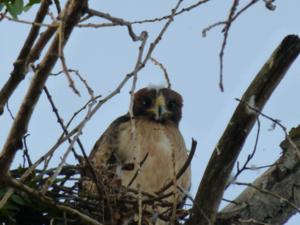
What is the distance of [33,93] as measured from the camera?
10.7 ft

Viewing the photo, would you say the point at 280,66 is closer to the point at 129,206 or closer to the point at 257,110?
the point at 257,110

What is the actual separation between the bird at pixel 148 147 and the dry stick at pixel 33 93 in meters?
2.24

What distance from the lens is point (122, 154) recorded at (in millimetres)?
6211

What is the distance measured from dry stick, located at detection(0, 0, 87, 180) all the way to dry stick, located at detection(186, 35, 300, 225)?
1.05 metres

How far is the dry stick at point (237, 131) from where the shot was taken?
3.72 metres

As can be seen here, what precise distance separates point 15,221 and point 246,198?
4.94ft

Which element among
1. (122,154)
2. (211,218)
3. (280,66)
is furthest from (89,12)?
(122,154)

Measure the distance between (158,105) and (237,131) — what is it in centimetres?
323

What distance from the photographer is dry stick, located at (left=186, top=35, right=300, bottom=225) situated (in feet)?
12.2

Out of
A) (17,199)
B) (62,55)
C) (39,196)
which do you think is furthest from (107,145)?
(62,55)


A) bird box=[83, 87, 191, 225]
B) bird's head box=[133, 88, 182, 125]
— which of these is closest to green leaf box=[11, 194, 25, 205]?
bird box=[83, 87, 191, 225]

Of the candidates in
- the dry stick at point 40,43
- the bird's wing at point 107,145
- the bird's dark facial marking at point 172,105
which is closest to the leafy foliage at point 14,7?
the dry stick at point 40,43

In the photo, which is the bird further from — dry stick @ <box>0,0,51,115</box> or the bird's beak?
dry stick @ <box>0,0,51,115</box>

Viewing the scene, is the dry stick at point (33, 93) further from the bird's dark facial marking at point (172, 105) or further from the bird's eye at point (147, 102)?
the bird's dark facial marking at point (172, 105)
